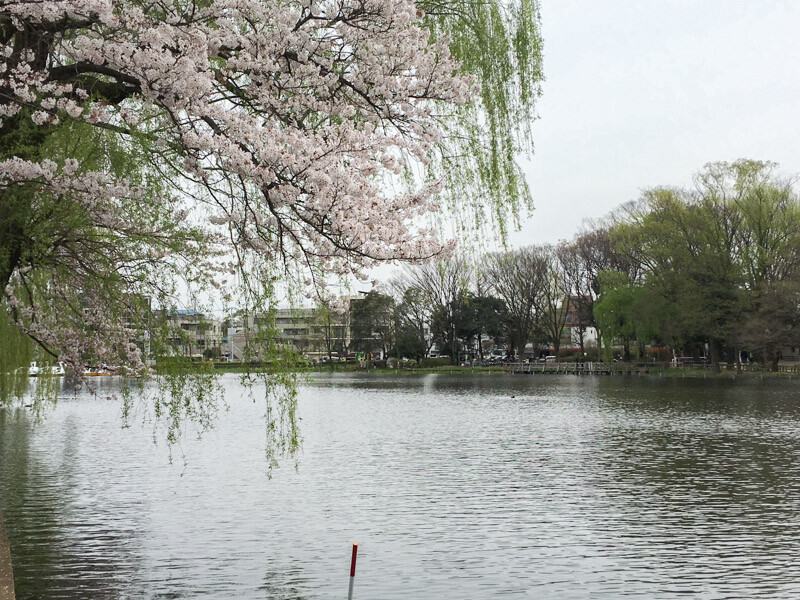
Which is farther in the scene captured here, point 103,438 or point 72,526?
point 103,438

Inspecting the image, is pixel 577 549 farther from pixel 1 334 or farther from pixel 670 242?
pixel 670 242

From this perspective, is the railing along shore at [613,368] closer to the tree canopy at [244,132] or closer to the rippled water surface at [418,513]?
the rippled water surface at [418,513]

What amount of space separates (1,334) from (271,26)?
1114 centimetres

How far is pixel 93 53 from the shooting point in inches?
279

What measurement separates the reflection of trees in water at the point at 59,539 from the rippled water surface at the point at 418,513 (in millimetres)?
41

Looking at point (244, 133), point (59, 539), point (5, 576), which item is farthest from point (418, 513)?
point (244, 133)

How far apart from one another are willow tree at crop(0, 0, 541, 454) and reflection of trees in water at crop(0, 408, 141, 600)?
315cm

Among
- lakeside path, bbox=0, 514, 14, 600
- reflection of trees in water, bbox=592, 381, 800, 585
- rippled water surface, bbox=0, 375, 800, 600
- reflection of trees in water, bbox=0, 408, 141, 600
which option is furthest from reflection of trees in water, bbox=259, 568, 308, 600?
reflection of trees in water, bbox=592, 381, 800, 585

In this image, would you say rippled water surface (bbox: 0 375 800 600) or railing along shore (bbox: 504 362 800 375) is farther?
railing along shore (bbox: 504 362 800 375)

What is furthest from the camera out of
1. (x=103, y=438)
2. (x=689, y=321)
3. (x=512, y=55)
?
(x=689, y=321)

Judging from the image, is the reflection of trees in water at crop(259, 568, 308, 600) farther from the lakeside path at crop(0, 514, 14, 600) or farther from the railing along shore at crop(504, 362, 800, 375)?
the railing along shore at crop(504, 362, 800, 375)

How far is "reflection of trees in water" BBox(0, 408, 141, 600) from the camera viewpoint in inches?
400

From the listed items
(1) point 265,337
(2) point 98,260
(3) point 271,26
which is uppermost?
(3) point 271,26

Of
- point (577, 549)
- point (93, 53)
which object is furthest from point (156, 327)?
point (577, 549)
